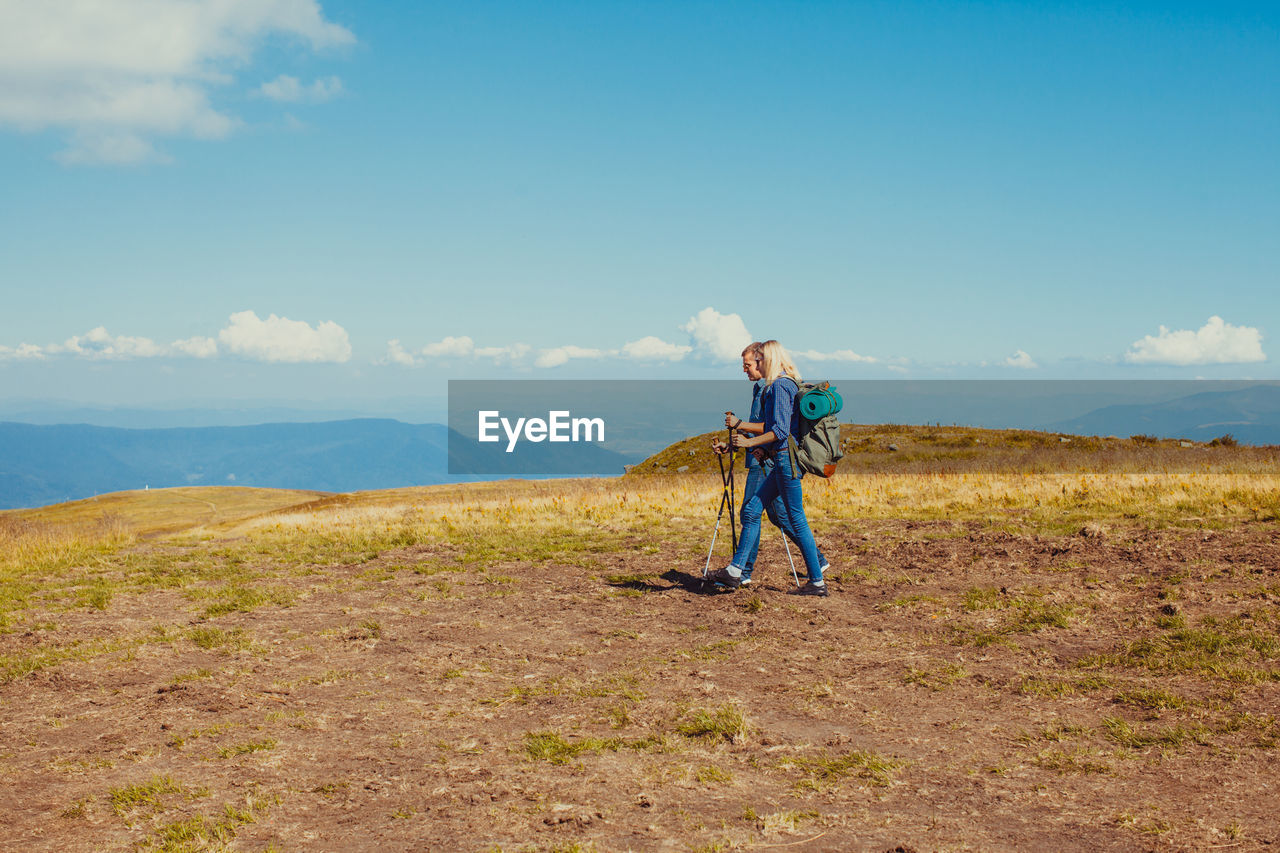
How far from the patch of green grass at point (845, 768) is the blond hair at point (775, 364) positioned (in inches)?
215

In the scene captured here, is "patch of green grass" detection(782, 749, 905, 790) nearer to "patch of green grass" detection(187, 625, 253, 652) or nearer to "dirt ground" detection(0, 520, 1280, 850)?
"dirt ground" detection(0, 520, 1280, 850)

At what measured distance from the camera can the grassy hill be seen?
5.05 meters

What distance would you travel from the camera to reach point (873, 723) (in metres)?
6.73

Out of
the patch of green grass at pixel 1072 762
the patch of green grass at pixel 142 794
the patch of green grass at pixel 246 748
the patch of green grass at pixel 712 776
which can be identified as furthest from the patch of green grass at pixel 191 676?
the patch of green grass at pixel 1072 762

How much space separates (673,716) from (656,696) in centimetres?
58

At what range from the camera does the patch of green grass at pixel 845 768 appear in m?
5.52

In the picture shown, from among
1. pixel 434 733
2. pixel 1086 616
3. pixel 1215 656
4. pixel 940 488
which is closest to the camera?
pixel 434 733

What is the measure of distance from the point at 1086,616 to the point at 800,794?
615 cm

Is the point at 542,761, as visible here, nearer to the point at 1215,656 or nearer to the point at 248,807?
the point at 248,807

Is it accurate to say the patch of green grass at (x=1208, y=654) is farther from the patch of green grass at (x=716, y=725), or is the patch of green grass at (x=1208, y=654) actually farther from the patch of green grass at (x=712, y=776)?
the patch of green grass at (x=712, y=776)

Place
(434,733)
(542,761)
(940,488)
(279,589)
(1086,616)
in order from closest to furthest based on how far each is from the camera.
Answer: (542,761)
(434,733)
(1086,616)
(279,589)
(940,488)

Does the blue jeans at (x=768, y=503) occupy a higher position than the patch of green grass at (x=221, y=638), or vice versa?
the blue jeans at (x=768, y=503)

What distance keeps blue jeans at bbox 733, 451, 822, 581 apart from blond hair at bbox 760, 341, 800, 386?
1.01 metres

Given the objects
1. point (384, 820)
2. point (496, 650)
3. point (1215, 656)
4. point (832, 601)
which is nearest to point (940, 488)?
point (832, 601)
